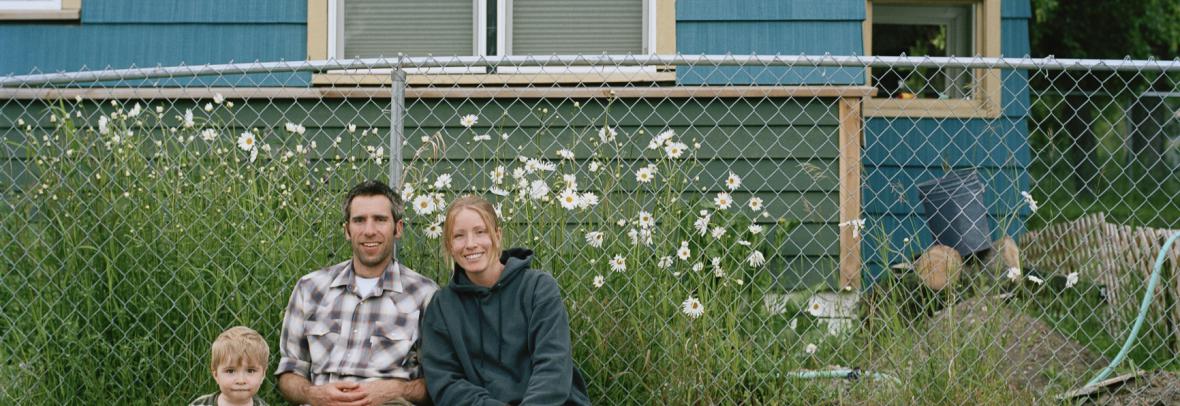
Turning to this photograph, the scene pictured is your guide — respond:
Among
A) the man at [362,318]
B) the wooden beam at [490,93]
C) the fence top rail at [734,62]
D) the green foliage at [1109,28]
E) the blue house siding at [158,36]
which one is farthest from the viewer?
the green foliage at [1109,28]

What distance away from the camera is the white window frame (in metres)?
6.38

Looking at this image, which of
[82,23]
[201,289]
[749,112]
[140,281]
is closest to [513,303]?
[201,289]

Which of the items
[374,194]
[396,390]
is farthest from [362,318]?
[374,194]

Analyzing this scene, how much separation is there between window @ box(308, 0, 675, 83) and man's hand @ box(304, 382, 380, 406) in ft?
9.15

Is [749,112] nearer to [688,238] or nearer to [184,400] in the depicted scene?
[688,238]

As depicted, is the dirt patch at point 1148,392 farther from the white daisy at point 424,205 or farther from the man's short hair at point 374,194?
the man's short hair at point 374,194

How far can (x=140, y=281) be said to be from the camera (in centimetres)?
443

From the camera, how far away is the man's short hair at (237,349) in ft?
12.0

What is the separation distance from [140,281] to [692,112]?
2.67 metres

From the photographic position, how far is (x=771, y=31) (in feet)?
20.6

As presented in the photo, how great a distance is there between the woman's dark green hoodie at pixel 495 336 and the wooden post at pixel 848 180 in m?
2.30

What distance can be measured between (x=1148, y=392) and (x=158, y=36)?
4.65 metres

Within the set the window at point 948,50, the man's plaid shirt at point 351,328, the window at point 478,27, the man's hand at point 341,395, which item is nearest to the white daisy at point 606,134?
the man's plaid shirt at point 351,328

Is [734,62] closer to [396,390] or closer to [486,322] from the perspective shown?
[486,322]
